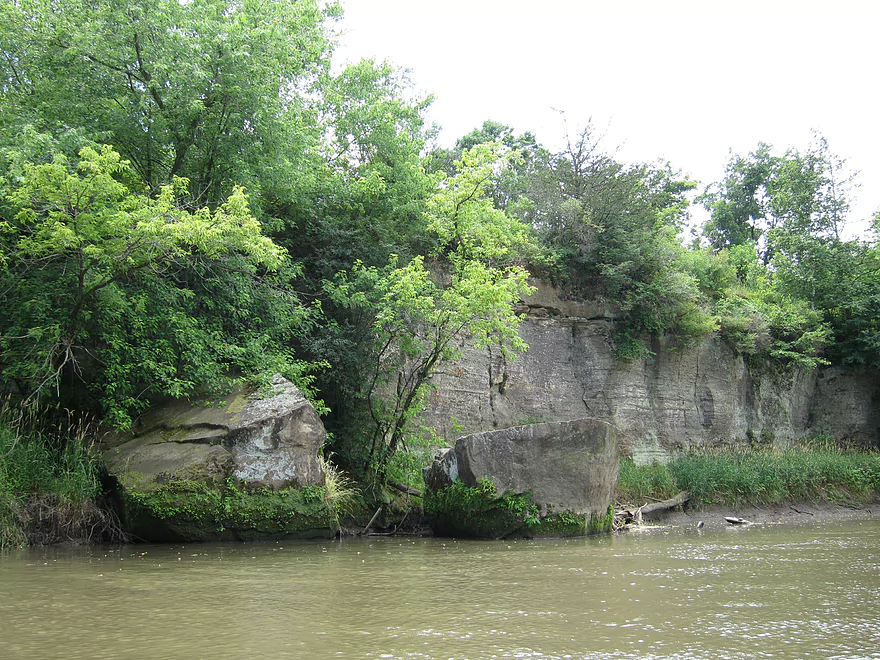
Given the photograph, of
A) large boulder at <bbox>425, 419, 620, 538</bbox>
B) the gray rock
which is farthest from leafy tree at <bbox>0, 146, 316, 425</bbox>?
large boulder at <bbox>425, 419, 620, 538</bbox>

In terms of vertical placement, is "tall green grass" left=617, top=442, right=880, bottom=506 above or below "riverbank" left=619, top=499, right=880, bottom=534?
above

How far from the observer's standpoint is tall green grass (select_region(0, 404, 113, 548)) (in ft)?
26.5

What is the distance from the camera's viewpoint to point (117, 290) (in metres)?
9.50

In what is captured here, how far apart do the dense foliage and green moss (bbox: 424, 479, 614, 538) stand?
2.16 m

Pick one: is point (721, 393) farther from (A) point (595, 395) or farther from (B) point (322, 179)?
(B) point (322, 179)

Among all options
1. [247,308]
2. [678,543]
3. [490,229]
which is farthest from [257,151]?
[678,543]

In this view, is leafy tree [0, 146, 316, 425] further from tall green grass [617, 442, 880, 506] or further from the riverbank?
tall green grass [617, 442, 880, 506]

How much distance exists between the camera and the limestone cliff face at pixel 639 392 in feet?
52.2

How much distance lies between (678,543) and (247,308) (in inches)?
295

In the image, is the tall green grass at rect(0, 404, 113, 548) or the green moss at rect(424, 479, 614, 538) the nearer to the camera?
the tall green grass at rect(0, 404, 113, 548)

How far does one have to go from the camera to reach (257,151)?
11703 millimetres

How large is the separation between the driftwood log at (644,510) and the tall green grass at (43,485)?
8.28 metres

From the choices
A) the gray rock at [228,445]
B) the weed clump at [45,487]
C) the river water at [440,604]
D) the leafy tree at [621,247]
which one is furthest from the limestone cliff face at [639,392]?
the river water at [440,604]

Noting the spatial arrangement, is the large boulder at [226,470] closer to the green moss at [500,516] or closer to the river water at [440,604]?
the river water at [440,604]
